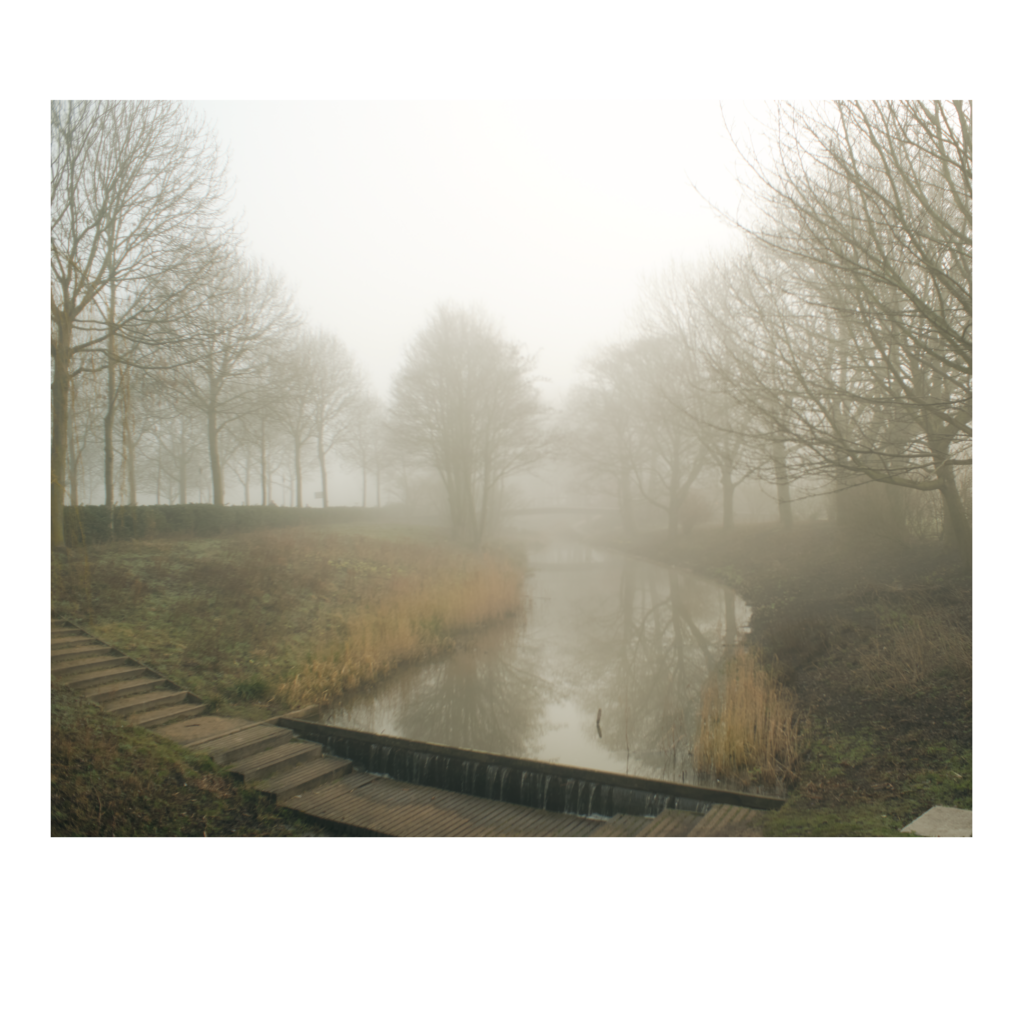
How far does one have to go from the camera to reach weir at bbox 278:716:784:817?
5.54 meters

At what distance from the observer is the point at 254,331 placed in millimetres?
15367

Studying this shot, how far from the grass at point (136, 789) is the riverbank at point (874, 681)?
13.9ft

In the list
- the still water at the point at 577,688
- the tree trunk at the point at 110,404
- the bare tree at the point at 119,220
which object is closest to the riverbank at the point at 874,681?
the still water at the point at 577,688

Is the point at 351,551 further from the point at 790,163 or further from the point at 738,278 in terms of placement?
the point at 790,163

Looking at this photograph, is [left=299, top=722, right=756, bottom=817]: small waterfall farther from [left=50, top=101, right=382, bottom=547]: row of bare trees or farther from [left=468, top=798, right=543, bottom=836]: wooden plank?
[left=50, top=101, right=382, bottom=547]: row of bare trees

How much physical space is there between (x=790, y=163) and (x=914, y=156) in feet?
3.37

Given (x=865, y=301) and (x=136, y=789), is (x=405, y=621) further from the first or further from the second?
(x=865, y=301)

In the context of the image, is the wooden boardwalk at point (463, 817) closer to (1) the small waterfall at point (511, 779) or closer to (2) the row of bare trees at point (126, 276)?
(1) the small waterfall at point (511, 779)

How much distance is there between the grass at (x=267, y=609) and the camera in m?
8.44

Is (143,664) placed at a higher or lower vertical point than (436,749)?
higher

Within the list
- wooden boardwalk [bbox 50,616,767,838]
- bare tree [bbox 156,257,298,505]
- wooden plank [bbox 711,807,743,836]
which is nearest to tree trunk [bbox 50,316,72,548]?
wooden boardwalk [bbox 50,616,767,838]

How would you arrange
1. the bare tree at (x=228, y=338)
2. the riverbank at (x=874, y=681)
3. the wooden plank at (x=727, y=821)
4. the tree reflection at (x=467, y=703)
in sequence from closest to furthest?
the wooden plank at (x=727, y=821)
the riverbank at (x=874, y=681)
the tree reflection at (x=467, y=703)
the bare tree at (x=228, y=338)

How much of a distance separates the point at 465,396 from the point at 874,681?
16983mm

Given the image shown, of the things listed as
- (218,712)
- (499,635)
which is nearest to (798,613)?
(499,635)
